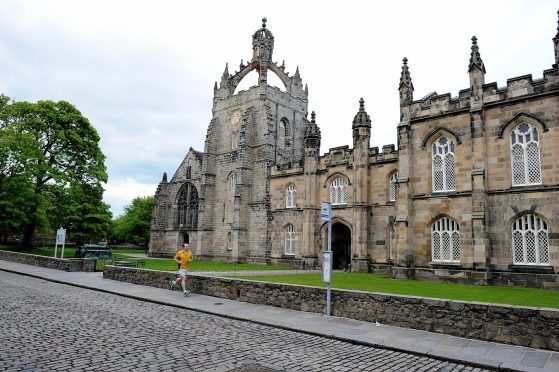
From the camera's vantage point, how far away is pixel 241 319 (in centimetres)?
Result: 1177

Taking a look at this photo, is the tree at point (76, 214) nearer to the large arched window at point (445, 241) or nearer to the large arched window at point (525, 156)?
the large arched window at point (445, 241)

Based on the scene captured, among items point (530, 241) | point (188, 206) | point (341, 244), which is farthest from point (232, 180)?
point (530, 241)

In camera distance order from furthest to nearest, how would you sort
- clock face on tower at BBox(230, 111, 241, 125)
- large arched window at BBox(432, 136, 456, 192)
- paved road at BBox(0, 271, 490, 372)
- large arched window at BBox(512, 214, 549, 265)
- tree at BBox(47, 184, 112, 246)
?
clock face on tower at BBox(230, 111, 241, 125) → tree at BBox(47, 184, 112, 246) → large arched window at BBox(432, 136, 456, 192) → large arched window at BBox(512, 214, 549, 265) → paved road at BBox(0, 271, 490, 372)

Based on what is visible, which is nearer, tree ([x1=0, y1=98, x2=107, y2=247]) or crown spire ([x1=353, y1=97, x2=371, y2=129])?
crown spire ([x1=353, y1=97, x2=371, y2=129])

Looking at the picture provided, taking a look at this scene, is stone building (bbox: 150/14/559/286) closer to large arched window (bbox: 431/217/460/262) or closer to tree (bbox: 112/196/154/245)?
large arched window (bbox: 431/217/460/262)

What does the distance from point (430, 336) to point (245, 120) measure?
3429 centimetres

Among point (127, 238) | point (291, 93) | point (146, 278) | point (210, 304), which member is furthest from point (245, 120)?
point (127, 238)

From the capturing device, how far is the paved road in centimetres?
704

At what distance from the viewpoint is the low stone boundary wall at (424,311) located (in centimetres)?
876

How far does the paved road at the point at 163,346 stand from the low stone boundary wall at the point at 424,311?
7.06 ft

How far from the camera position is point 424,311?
34.1ft

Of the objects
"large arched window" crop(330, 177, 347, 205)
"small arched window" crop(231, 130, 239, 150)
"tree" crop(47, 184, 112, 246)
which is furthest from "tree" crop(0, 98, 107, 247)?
"large arched window" crop(330, 177, 347, 205)

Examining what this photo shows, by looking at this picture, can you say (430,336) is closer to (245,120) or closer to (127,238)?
(245,120)

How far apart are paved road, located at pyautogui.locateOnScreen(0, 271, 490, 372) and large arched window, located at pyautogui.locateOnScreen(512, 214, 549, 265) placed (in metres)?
14.6
